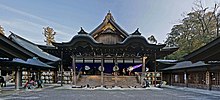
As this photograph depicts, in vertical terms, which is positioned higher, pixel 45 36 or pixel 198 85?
pixel 45 36

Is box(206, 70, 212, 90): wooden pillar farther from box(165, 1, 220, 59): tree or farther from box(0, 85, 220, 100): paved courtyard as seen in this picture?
box(165, 1, 220, 59): tree

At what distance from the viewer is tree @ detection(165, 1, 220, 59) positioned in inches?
1109

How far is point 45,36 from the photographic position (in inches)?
1938

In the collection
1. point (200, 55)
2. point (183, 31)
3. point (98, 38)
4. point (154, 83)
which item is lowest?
point (154, 83)

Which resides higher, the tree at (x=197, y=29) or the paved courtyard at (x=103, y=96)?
the tree at (x=197, y=29)

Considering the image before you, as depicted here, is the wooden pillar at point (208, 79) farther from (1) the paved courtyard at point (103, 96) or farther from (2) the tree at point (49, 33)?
(2) the tree at point (49, 33)

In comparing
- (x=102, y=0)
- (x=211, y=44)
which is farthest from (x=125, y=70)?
(x=211, y=44)

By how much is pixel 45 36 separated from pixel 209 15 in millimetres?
31822

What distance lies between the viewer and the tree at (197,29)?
2817 cm

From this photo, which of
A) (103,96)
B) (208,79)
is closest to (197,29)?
(208,79)

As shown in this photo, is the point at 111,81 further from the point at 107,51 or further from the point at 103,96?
the point at 103,96

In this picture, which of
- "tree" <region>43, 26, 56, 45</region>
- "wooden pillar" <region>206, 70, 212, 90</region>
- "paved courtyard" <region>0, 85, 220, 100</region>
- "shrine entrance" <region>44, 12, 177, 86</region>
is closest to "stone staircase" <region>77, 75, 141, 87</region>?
"shrine entrance" <region>44, 12, 177, 86</region>

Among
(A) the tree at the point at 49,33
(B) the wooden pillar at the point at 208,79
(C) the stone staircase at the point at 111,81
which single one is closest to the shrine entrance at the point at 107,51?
(C) the stone staircase at the point at 111,81

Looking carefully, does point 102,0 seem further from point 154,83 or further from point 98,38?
point 154,83
